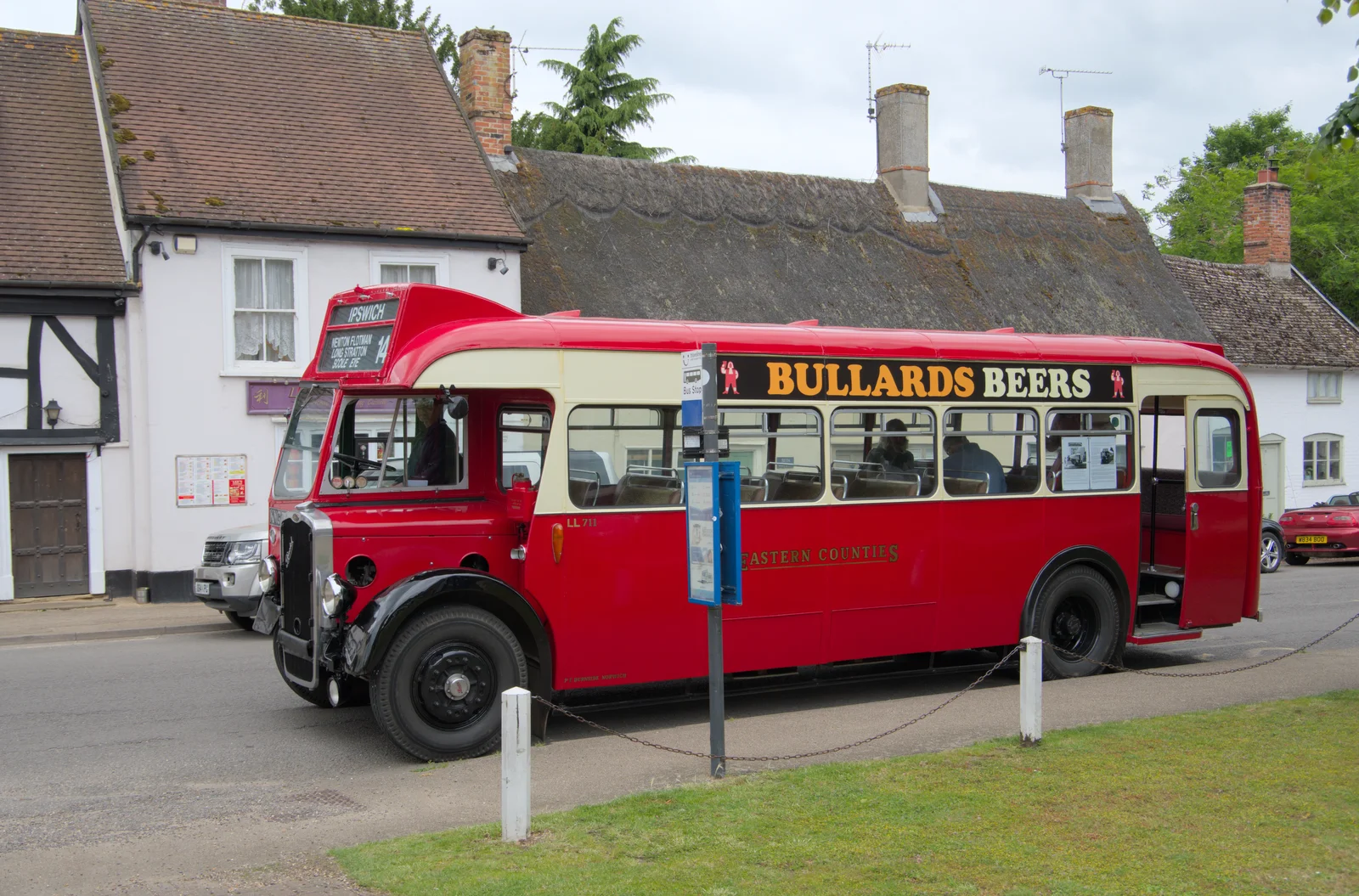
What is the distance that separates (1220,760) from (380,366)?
19.6 feet

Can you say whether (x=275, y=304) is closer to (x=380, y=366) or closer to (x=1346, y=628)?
(x=380, y=366)

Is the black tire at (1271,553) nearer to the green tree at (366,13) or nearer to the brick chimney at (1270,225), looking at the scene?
the brick chimney at (1270,225)

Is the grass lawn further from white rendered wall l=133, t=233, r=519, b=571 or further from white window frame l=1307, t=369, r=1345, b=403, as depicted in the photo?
white window frame l=1307, t=369, r=1345, b=403

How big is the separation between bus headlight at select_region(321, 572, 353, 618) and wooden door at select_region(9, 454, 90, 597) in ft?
38.0

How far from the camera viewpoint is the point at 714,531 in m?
7.55

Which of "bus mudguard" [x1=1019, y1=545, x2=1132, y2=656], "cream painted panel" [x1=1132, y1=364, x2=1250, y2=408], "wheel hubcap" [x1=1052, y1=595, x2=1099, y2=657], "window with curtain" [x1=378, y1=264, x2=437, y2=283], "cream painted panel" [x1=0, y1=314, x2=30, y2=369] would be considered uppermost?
"window with curtain" [x1=378, y1=264, x2=437, y2=283]

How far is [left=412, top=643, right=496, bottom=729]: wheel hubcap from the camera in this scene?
8.23 metres

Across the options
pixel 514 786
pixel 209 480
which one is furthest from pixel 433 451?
pixel 209 480

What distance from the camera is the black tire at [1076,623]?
35.8ft

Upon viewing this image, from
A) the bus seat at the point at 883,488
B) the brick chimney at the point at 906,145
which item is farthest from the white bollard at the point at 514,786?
the brick chimney at the point at 906,145

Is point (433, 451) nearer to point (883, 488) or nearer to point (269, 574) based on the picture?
point (269, 574)

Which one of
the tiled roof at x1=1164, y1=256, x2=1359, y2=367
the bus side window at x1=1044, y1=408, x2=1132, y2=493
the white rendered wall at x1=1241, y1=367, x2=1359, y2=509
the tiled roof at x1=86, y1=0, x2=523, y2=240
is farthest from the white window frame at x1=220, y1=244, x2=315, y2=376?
the white rendered wall at x1=1241, y1=367, x2=1359, y2=509

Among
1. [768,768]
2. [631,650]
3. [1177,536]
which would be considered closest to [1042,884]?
[768,768]

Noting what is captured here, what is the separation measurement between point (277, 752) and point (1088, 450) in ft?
23.6
